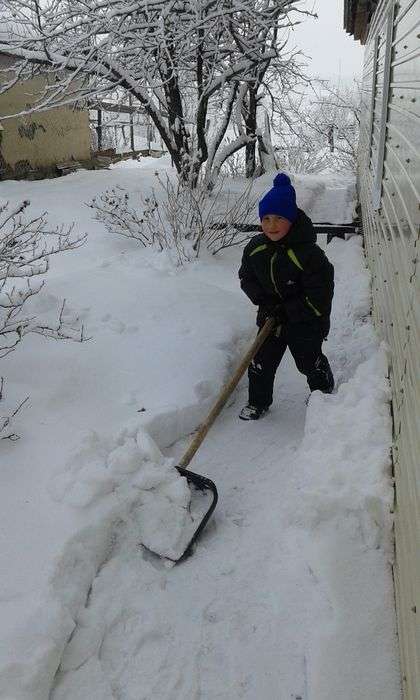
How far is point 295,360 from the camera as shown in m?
3.57

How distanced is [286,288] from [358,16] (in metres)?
9.97

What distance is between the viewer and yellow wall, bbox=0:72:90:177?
37.3 feet

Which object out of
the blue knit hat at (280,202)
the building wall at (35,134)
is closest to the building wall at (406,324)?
the blue knit hat at (280,202)

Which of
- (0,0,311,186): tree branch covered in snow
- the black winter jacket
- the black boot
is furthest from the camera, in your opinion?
(0,0,311,186): tree branch covered in snow

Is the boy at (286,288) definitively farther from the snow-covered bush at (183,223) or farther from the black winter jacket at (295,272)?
the snow-covered bush at (183,223)

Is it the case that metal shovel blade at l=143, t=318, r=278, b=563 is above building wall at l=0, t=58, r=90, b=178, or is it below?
below

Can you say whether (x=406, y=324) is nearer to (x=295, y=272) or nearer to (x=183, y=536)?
(x=295, y=272)

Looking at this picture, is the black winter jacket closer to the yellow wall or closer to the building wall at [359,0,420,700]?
the building wall at [359,0,420,700]

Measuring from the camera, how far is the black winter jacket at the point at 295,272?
312 centimetres

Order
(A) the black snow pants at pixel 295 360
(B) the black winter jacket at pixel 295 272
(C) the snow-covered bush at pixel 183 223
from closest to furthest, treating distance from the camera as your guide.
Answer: (B) the black winter jacket at pixel 295 272
(A) the black snow pants at pixel 295 360
(C) the snow-covered bush at pixel 183 223

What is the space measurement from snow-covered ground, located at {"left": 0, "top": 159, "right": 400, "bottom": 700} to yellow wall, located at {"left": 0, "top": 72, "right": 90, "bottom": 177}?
30.2 feet

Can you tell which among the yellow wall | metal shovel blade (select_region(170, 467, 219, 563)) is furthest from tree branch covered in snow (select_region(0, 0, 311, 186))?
metal shovel blade (select_region(170, 467, 219, 563))

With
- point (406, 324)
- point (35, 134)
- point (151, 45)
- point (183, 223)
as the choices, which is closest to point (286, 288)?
point (406, 324)

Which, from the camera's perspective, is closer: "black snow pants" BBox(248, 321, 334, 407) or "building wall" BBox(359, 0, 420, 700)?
"building wall" BBox(359, 0, 420, 700)
